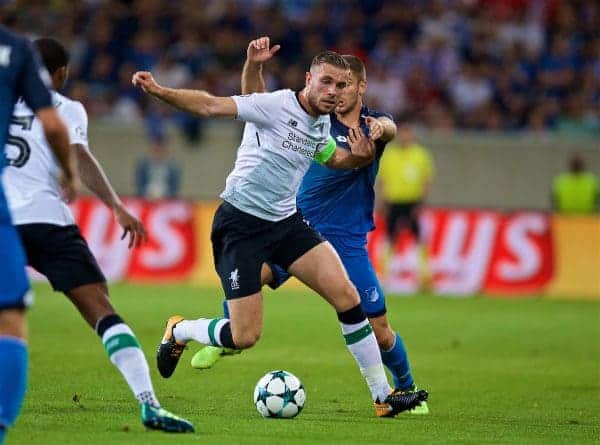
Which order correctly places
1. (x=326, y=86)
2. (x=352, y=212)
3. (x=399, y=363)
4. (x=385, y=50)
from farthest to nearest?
(x=385, y=50), (x=352, y=212), (x=399, y=363), (x=326, y=86)

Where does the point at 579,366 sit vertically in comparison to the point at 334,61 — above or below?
below

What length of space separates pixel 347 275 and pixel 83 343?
16.7 feet

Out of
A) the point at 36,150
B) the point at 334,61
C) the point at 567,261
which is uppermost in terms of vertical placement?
the point at 334,61

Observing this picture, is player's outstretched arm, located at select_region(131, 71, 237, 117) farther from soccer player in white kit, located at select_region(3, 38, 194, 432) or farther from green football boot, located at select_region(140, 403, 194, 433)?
green football boot, located at select_region(140, 403, 194, 433)

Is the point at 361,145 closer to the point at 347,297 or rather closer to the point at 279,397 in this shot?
the point at 347,297

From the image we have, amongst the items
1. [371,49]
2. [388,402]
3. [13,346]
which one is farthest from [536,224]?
[13,346]

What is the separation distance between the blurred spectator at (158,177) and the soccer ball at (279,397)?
14601 millimetres

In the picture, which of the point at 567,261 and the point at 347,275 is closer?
the point at 347,275

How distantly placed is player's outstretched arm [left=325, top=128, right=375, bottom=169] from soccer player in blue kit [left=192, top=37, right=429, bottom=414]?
0.17 meters

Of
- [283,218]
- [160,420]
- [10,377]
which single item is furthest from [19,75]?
[283,218]

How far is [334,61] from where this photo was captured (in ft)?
28.5

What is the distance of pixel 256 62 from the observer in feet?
29.9

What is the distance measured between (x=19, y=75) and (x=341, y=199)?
412 centimetres

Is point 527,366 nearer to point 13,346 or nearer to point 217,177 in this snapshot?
point 13,346
